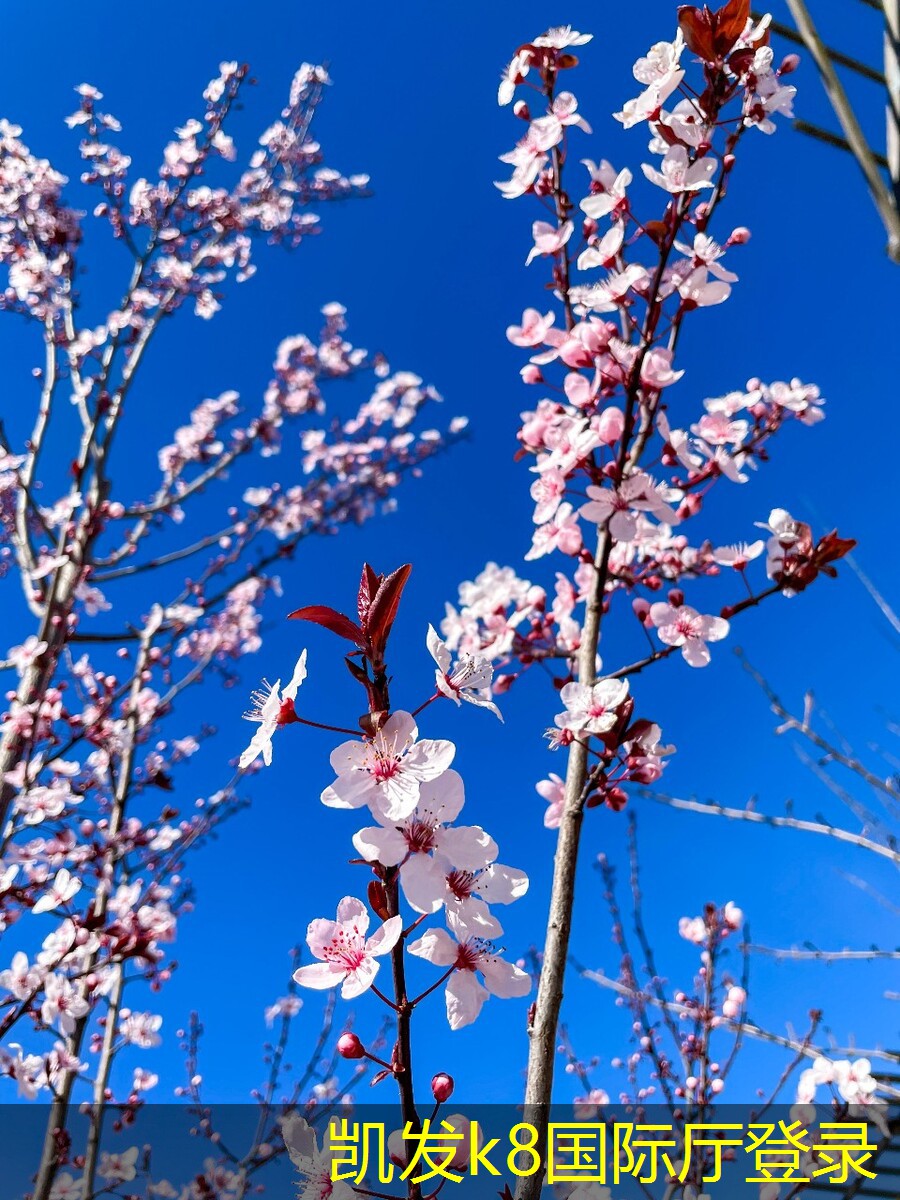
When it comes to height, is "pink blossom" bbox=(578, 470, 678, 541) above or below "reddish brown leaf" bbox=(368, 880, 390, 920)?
above

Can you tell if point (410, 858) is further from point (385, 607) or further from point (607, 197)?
point (607, 197)

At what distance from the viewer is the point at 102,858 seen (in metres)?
3.97

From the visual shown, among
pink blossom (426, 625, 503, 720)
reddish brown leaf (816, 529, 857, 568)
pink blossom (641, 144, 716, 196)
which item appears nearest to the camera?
pink blossom (426, 625, 503, 720)

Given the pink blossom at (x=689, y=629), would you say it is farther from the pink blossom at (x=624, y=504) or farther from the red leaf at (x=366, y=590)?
the red leaf at (x=366, y=590)

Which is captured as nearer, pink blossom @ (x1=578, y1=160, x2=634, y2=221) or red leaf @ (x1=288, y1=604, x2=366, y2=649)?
red leaf @ (x1=288, y1=604, x2=366, y2=649)

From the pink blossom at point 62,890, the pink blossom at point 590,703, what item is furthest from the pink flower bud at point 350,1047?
the pink blossom at point 62,890

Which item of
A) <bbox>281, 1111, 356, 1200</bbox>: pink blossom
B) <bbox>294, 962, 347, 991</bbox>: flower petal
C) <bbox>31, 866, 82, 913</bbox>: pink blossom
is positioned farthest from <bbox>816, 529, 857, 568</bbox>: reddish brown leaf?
<bbox>31, 866, 82, 913</bbox>: pink blossom

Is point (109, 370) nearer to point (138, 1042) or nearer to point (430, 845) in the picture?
point (138, 1042)

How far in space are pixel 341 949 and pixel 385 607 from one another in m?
0.46

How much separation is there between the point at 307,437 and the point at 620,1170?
255 inches

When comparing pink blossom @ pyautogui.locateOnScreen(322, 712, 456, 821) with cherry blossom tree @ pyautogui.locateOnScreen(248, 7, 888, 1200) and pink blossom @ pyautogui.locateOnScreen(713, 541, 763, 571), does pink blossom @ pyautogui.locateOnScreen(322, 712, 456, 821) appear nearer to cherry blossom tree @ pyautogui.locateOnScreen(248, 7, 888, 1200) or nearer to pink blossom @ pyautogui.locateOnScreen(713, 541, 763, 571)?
cherry blossom tree @ pyautogui.locateOnScreen(248, 7, 888, 1200)

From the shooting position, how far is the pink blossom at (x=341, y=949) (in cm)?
100

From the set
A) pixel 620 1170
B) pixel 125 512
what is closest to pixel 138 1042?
→ pixel 125 512

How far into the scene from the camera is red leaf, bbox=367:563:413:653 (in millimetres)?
994
